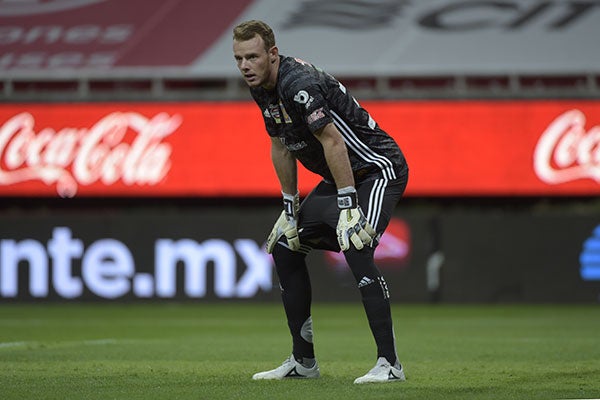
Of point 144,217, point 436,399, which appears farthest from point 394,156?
point 144,217

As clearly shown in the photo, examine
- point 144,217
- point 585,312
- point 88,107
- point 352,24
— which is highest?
point 352,24

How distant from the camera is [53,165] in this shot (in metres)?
18.4

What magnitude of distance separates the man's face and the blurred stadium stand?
1269cm

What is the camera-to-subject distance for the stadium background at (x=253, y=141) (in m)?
17.2

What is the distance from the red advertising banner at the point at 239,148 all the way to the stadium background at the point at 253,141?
3 cm

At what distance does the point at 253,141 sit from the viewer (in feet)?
62.0

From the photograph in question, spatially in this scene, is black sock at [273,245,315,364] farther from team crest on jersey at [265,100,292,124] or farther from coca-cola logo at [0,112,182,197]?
coca-cola logo at [0,112,182,197]

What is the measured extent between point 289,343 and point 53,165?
9.04 m

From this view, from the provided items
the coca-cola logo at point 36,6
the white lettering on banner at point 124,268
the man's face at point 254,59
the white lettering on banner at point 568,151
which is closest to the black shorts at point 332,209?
the man's face at point 254,59

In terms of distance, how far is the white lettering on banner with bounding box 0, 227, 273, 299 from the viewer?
17.0m

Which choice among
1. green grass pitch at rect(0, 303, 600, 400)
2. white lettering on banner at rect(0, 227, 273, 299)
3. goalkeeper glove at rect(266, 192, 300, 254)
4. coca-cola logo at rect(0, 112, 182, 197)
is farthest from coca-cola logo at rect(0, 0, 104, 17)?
goalkeeper glove at rect(266, 192, 300, 254)

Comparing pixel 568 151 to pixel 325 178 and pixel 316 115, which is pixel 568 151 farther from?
pixel 316 115

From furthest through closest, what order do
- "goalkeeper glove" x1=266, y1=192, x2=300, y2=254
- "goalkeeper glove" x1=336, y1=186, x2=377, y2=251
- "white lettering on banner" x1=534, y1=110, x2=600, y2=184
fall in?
"white lettering on banner" x1=534, y1=110, x2=600, y2=184 → "goalkeeper glove" x1=266, y1=192, x2=300, y2=254 → "goalkeeper glove" x1=336, y1=186, x2=377, y2=251

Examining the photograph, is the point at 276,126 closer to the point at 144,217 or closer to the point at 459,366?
the point at 459,366
